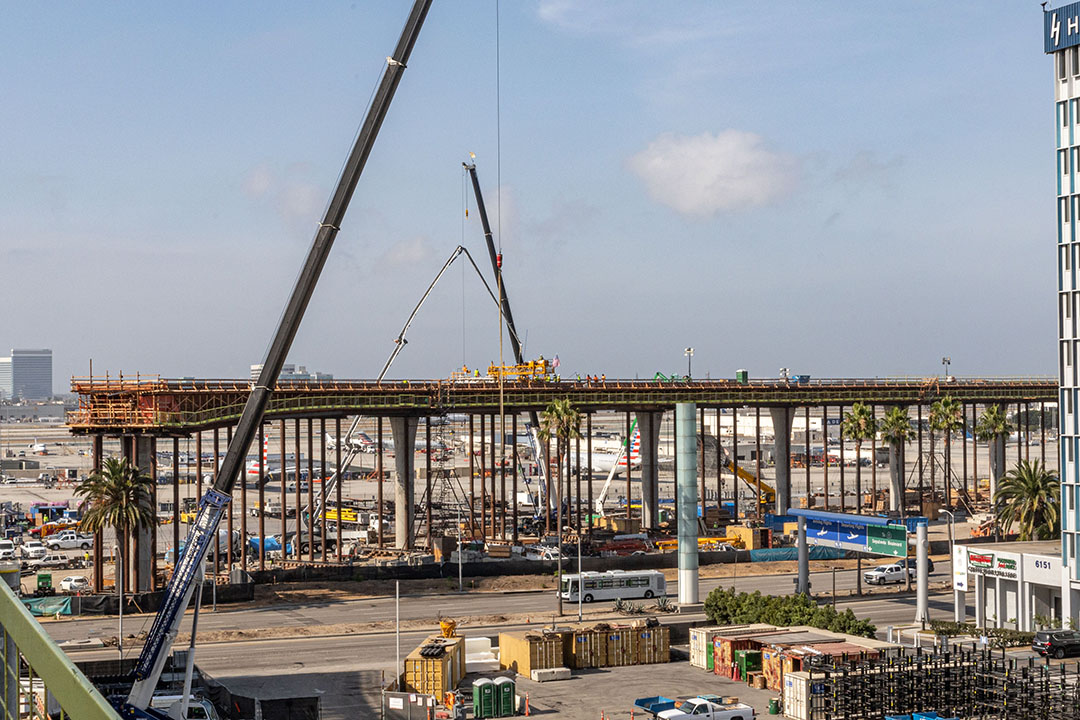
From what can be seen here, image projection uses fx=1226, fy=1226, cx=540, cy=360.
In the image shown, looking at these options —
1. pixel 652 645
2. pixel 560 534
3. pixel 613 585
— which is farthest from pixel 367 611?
pixel 652 645

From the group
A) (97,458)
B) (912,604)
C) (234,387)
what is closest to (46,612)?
(97,458)

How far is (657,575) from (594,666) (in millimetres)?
23375

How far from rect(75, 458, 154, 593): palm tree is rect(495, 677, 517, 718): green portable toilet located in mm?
32080

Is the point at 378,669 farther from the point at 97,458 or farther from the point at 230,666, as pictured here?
the point at 97,458

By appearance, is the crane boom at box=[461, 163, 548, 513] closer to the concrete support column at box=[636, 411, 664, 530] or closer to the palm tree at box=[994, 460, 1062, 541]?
the concrete support column at box=[636, 411, 664, 530]

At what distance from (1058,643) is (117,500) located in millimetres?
54924

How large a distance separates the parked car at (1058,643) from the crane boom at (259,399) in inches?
1654

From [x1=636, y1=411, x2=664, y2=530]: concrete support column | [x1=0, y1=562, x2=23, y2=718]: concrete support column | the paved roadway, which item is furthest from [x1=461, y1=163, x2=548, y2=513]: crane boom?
[x1=0, y1=562, x2=23, y2=718]: concrete support column

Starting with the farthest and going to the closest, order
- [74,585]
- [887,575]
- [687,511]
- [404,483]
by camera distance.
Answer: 1. [404,483]
2. [887,575]
3. [74,585]
4. [687,511]

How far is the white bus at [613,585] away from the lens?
8438cm

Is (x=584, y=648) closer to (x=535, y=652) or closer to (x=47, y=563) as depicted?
(x=535, y=652)

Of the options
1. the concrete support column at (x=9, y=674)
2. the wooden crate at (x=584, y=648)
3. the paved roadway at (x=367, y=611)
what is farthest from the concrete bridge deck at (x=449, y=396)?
the concrete support column at (x=9, y=674)

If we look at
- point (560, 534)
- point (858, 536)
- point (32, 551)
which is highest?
point (858, 536)

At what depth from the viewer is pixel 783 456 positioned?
12862 centimetres
